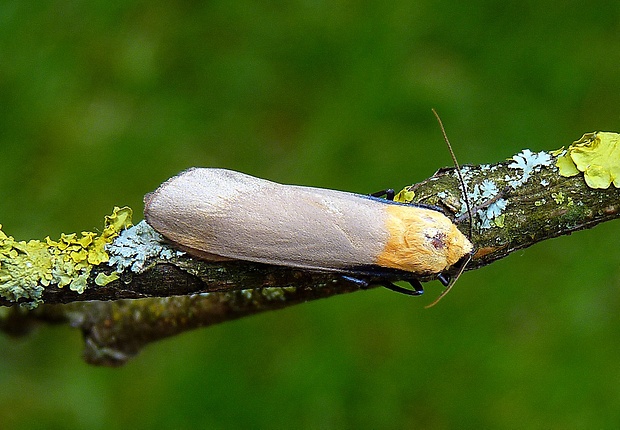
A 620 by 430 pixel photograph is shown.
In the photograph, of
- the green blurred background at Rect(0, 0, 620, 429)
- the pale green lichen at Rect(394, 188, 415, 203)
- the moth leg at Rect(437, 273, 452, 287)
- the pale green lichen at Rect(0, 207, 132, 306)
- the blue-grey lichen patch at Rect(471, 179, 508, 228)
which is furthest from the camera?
the green blurred background at Rect(0, 0, 620, 429)

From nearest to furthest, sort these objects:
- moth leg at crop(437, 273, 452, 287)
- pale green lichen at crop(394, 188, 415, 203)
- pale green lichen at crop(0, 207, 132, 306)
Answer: pale green lichen at crop(0, 207, 132, 306), pale green lichen at crop(394, 188, 415, 203), moth leg at crop(437, 273, 452, 287)

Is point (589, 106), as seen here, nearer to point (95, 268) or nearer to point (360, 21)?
point (360, 21)

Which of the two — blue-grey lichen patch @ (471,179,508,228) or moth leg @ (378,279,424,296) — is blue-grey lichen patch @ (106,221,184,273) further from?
blue-grey lichen patch @ (471,179,508,228)

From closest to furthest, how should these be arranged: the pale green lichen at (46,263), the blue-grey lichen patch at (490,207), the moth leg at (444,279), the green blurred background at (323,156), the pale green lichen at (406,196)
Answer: the pale green lichen at (46,263)
the blue-grey lichen patch at (490,207)
the pale green lichen at (406,196)
the moth leg at (444,279)
the green blurred background at (323,156)

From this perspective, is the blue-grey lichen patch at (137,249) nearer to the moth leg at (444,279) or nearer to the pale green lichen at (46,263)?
the pale green lichen at (46,263)

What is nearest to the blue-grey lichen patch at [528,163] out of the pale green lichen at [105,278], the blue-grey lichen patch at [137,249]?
the blue-grey lichen patch at [137,249]

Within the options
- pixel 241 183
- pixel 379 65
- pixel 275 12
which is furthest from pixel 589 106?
pixel 241 183

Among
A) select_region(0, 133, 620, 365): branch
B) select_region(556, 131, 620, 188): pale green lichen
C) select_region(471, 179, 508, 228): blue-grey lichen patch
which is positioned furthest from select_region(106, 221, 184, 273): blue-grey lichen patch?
select_region(556, 131, 620, 188): pale green lichen
